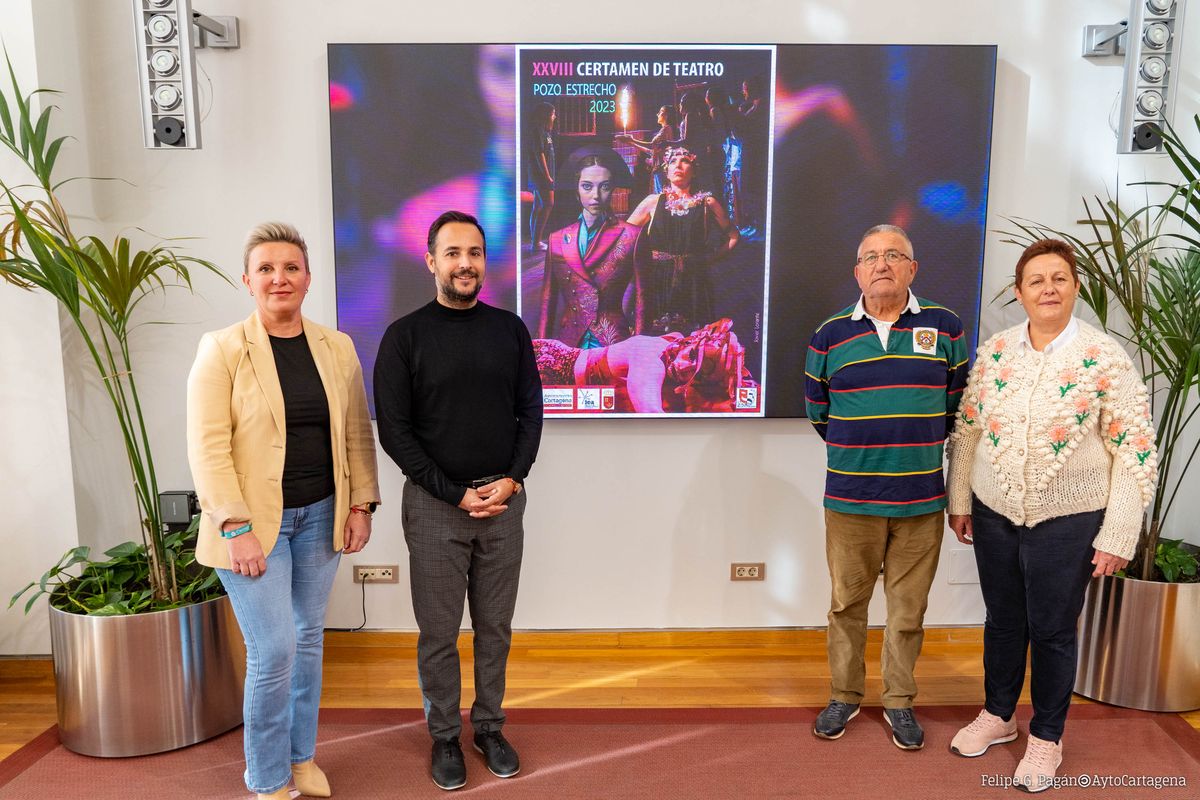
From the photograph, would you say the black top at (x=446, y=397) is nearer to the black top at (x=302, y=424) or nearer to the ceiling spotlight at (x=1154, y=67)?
the black top at (x=302, y=424)

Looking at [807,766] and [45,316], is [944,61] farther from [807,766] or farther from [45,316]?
[45,316]

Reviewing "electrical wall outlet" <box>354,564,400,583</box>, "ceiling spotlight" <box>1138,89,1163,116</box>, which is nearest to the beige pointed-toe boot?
"electrical wall outlet" <box>354,564,400,583</box>

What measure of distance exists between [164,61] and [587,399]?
1846 mm

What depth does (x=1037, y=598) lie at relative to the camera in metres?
2.30

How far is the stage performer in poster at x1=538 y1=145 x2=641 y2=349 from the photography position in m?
3.03

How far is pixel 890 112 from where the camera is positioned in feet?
9.94

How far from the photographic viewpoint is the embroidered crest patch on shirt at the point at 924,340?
2.44 m

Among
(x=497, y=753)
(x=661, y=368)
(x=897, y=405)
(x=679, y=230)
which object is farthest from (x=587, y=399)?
(x=497, y=753)

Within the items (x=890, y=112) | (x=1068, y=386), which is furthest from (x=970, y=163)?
(x=1068, y=386)

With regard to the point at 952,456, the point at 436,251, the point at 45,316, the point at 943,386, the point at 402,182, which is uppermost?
the point at 402,182

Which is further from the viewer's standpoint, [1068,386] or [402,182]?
[402,182]

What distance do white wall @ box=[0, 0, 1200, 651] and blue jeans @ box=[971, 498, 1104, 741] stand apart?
87 cm

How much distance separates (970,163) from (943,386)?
3.66ft

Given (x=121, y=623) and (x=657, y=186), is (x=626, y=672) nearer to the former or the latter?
(x=121, y=623)
